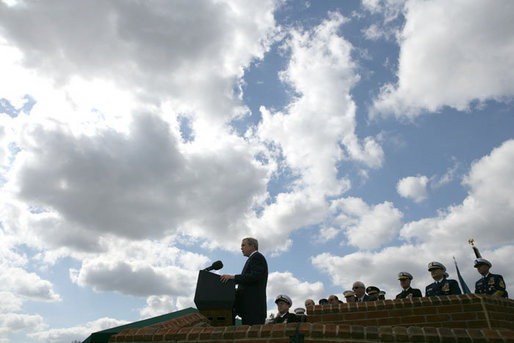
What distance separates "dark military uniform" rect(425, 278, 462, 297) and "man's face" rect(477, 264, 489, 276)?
2.26 ft

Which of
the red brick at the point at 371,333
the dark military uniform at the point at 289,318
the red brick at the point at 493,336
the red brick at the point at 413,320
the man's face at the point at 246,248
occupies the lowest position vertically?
the red brick at the point at 493,336

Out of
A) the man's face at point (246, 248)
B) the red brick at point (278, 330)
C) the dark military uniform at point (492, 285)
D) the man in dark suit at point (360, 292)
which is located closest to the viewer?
the red brick at point (278, 330)

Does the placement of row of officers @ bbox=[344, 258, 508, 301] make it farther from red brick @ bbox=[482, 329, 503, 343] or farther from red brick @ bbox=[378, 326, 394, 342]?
red brick @ bbox=[378, 326, 394, 342]

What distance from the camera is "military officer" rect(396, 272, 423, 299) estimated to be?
6.94 metres

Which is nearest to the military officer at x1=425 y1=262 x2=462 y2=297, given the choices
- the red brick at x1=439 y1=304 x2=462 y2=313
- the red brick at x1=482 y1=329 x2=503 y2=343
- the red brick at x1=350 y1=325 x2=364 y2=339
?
the red brick at x1=439 y1=304 x2=462 y2=313

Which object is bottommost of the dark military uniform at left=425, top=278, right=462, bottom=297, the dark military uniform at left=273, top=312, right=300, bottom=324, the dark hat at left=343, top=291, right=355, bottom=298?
the dark military uniform at left=273, top=312, right=300, bottom=324

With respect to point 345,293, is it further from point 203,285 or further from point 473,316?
point 203,285

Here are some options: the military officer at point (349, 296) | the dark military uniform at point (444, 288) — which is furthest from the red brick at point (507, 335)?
the military officer at point (349, 296)

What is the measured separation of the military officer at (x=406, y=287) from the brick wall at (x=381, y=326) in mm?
1696

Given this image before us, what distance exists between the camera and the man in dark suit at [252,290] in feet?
16.8

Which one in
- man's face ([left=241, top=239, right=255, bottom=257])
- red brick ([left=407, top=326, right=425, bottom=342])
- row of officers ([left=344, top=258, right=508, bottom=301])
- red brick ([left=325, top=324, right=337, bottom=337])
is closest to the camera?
red brick ([left=407, top=326, right=425, bottom=342])

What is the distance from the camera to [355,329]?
372 centimetres

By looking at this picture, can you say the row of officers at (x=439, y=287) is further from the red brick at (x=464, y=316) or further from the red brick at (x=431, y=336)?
the red brick at (x=431, y=336)

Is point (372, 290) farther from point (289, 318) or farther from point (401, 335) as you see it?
point (401, 335)
